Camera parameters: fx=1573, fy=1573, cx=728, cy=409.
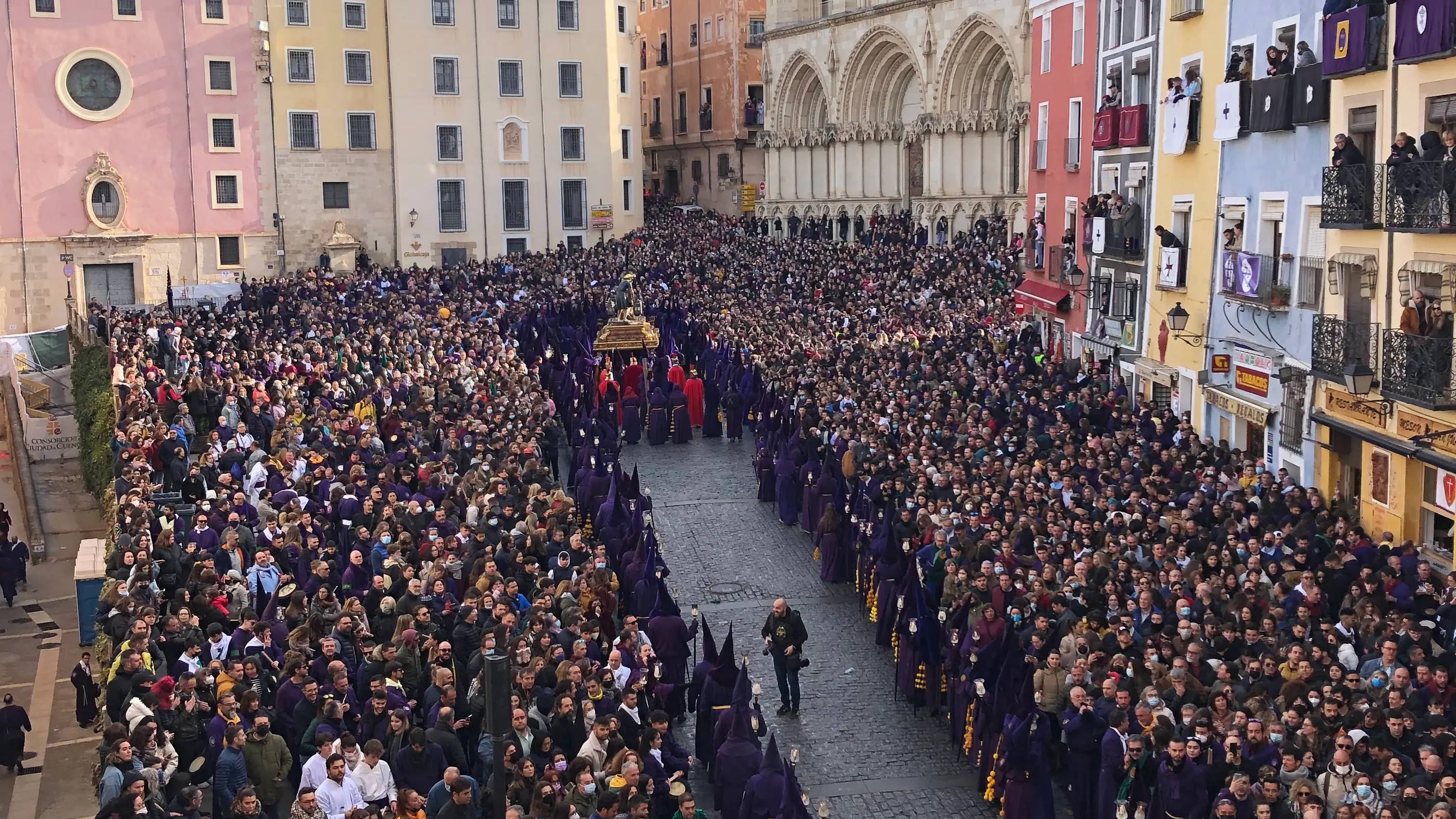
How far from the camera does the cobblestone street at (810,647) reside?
1454 centimetres

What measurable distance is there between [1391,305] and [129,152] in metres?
40.1

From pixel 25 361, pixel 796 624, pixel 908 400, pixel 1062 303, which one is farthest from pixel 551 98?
pixel 796 624

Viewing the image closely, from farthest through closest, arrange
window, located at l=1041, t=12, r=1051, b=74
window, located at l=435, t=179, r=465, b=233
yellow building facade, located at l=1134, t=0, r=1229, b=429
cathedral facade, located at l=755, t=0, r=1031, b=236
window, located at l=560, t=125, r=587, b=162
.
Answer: window, located at l=560, t=125, r=587, b=162
window, located at l=435, t=179, r=465, b=233
cathedral facade, located at l=755, t=0, r=1031, b=236
window, located at l=1041, t=12, r=1051, b=74
yellow building facade, located at l=1134, t=0, r=1229, b=429

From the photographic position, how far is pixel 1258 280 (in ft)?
75.1

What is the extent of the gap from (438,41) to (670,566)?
35617 mm

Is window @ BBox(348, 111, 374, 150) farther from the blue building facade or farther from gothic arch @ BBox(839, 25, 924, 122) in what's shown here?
the blue building facade

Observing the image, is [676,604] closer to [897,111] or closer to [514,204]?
[897,111]

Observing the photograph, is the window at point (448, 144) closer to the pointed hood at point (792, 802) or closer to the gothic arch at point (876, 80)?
the gothic arch at point (876, 80)

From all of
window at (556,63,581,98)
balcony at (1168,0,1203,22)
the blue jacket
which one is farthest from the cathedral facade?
the blue jacket

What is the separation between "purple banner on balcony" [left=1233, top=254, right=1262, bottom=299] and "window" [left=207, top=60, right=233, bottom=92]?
35.9 metres

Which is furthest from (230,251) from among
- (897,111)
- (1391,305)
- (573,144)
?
(1391,305)

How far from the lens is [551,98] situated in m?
55.0

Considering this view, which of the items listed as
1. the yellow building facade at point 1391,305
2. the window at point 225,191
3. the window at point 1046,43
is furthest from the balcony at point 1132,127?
the window at point 225,191

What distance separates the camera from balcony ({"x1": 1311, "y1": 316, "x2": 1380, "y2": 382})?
19469mm
